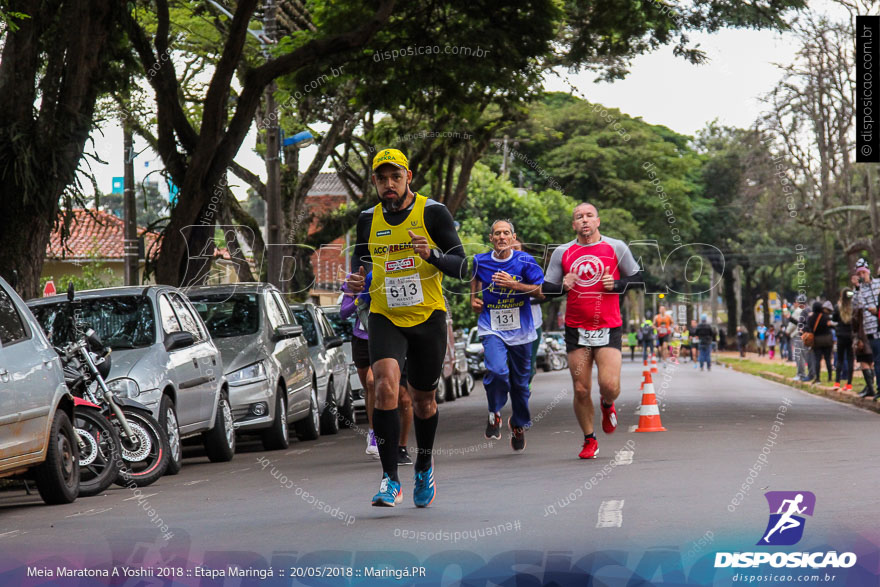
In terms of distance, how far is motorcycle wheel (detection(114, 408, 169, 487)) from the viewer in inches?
436

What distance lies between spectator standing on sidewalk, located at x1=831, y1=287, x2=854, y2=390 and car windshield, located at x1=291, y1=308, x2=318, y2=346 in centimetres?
916

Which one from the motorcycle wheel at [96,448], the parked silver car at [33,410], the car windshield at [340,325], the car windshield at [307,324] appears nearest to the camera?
the parked silver car at [33,410]

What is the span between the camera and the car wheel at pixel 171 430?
1158 cm

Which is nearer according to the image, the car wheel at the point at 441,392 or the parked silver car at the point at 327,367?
the parked silver car at the point at 327,367

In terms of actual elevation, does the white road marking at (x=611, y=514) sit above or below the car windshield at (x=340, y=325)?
below

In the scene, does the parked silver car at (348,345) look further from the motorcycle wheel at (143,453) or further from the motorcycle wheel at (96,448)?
the motorcycle wheel at (96,448)

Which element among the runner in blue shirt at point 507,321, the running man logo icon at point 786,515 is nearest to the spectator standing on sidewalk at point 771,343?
the runner in blue shirt at point 507,321

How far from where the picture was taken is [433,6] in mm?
20141

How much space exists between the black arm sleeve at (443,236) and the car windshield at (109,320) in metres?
4.80

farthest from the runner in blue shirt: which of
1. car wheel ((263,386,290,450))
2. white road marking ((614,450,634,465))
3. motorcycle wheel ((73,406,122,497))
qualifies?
motorcycle wheel ((73,406,122,497))

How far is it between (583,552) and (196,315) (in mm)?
7908

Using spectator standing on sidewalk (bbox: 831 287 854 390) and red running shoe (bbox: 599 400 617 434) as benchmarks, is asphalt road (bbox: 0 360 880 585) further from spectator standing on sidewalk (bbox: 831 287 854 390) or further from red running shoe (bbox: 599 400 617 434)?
spectator standing on sidewalk (bbox: 831 287 854 390)

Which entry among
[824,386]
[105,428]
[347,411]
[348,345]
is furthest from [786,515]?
[824,386]

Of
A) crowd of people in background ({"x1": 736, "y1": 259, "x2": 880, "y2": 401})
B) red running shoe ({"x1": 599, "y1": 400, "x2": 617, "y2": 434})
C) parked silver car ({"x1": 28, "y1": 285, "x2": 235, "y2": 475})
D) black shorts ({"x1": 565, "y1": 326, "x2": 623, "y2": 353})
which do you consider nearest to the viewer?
black shorts ({"x1": 565, "y1": 326, "x2": 623, "y2": 353})
